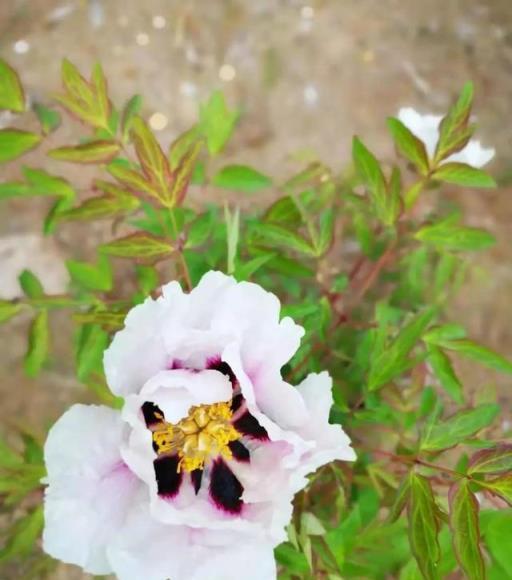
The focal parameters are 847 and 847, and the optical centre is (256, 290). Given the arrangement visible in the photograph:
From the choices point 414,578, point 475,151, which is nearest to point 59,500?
point 414,578

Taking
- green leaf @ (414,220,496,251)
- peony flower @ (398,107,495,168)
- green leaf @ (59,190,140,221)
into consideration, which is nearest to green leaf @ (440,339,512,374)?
green leaf @ (414,220,496,251)

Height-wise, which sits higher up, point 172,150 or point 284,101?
point 172,150

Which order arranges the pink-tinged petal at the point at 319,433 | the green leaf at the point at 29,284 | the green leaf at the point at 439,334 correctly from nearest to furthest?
the pink-tinged petal at the point at 319,433, the green leaf at the point at 439,334, the green leaf at the point at 29,284

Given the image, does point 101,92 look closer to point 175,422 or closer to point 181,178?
point 181,178

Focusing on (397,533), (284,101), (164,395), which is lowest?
(397,533)

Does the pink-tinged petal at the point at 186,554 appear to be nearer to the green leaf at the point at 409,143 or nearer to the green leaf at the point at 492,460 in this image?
the green leaf at the point at 492,460

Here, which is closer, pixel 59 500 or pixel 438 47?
pixel 59 500

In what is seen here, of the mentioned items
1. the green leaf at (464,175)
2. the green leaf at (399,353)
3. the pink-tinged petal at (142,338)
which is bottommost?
the green leaf at (399,353)

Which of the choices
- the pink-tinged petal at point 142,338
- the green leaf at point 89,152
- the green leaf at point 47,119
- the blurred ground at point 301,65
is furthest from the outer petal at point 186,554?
the blurred ground at point 301,65

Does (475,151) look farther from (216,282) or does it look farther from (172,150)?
(216,282)
